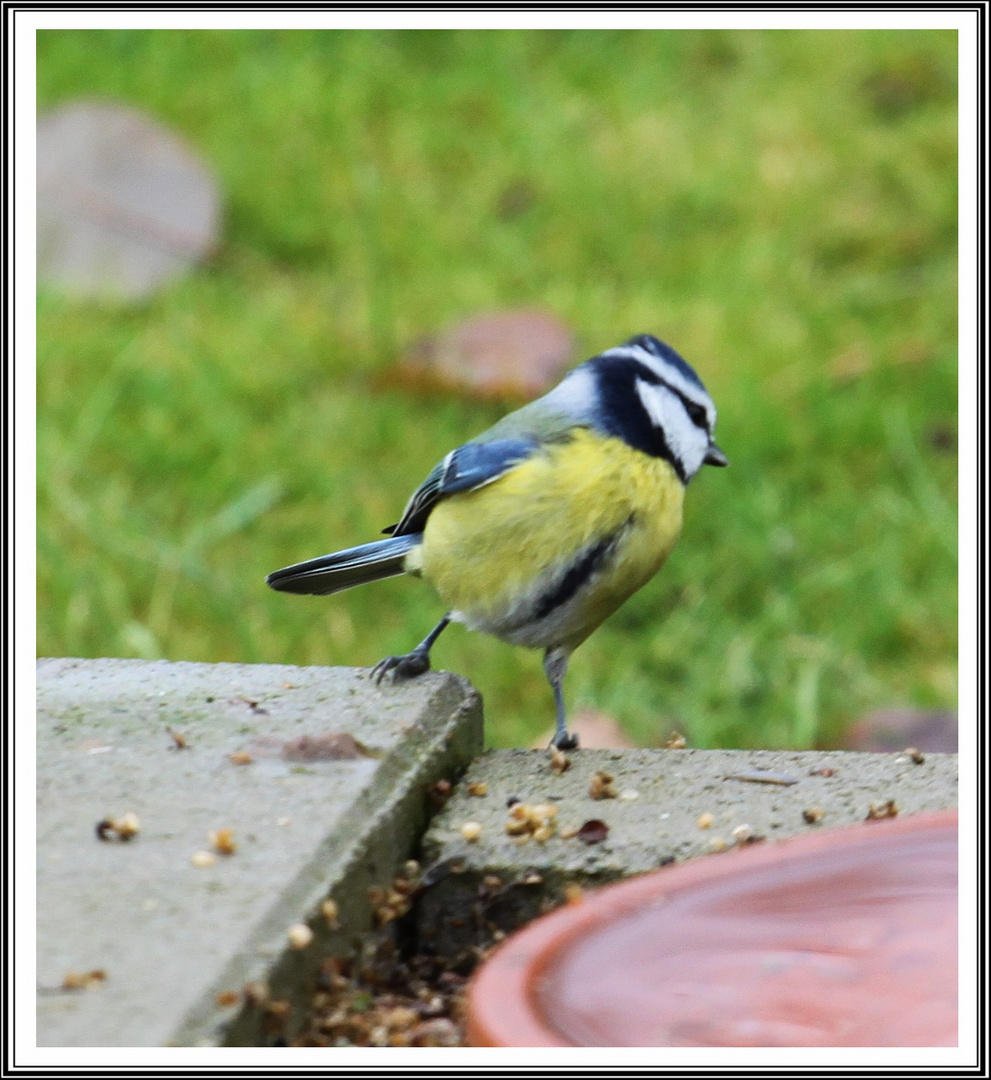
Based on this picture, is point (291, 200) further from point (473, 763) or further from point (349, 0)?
point (473, 763)

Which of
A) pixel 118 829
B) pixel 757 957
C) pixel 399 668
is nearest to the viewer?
pixel 757 957

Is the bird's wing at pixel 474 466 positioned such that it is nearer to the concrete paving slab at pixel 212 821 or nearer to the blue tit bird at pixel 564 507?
the blue tit bird at pixel 564 507

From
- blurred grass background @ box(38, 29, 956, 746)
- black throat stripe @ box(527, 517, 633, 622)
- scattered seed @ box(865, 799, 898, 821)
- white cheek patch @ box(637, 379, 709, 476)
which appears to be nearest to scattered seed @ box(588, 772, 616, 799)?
scattered seed @ box(865, 799, 898, 821)

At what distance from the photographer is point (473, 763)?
1.85 meters

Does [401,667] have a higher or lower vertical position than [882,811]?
higher

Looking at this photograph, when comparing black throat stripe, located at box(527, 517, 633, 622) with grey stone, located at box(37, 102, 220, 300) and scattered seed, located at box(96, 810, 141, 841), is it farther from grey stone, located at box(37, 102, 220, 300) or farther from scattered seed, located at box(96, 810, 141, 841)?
grey stone, located at box(37, 102, 220, 300)

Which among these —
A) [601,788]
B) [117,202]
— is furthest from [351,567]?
[117,202]

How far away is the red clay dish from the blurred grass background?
155 cm

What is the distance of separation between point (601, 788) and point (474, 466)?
1.93 ft

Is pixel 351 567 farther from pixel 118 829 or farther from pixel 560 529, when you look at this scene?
pixel 118 829

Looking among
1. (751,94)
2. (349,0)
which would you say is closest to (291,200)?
(751,94)

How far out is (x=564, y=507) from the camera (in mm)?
2066

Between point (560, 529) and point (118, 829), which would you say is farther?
point (560, 529)

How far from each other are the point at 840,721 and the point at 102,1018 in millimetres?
2006
